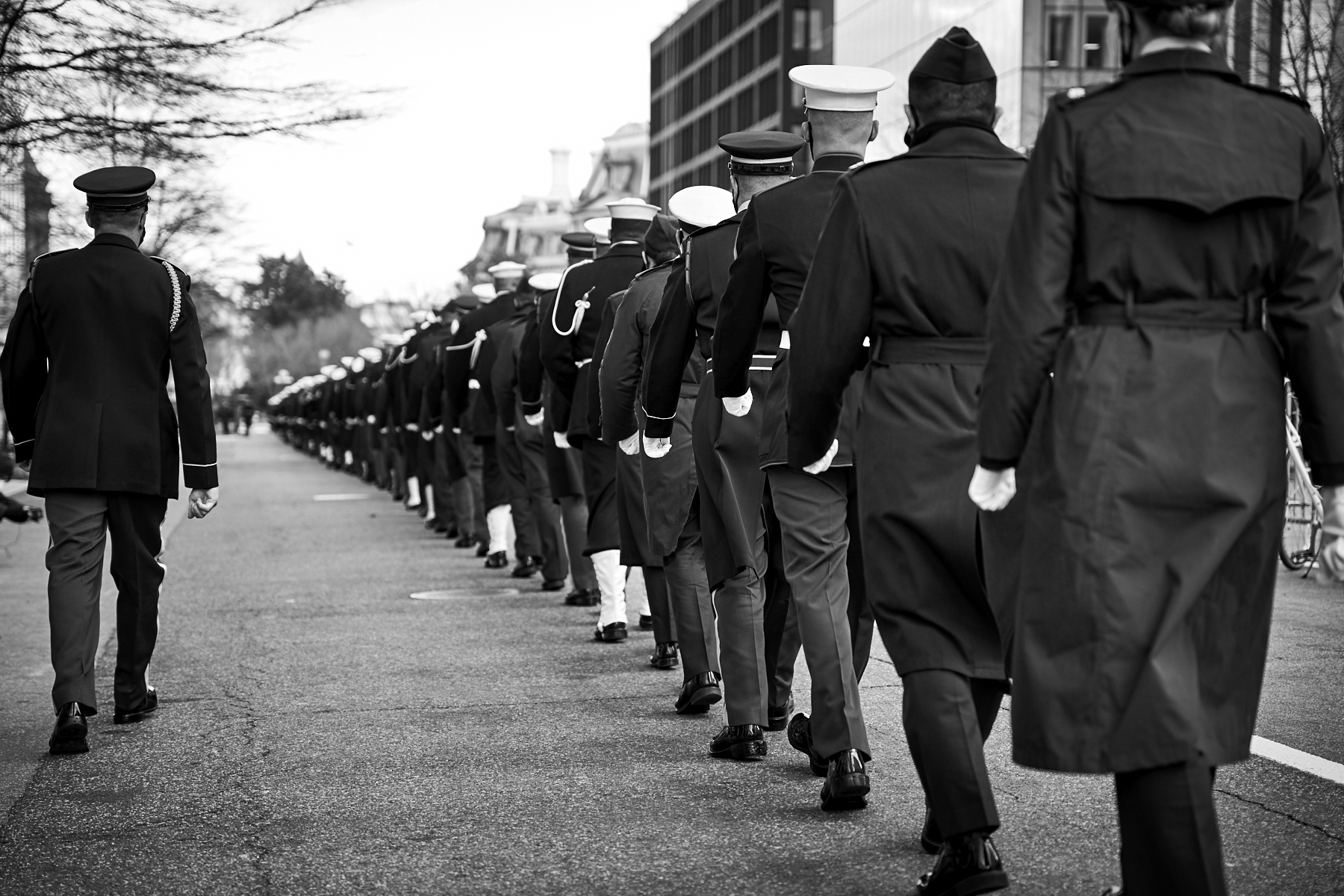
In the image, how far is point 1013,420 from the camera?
338 centimetres

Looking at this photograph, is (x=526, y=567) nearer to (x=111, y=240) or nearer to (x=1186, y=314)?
(x=111, y=240)

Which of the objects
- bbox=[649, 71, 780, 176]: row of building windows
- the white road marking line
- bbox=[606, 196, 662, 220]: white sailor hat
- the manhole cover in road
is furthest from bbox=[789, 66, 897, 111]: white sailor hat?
bbox=[649, 71, 780, 176]: row of building windows

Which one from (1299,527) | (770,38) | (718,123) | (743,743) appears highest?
(770,38)

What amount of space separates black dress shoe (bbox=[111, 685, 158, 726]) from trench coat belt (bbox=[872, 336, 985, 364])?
12.2 ft

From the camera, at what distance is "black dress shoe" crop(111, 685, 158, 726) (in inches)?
263

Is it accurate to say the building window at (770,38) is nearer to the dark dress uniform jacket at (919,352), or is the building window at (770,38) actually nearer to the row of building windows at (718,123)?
the row of building windows at (718,123)

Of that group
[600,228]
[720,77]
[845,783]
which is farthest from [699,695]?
[720,77]

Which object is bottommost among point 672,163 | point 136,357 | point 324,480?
point 324,480

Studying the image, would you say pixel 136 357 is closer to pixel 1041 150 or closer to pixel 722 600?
pixel 722 600

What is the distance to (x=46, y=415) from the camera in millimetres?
6469

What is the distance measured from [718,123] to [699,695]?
8489 cm

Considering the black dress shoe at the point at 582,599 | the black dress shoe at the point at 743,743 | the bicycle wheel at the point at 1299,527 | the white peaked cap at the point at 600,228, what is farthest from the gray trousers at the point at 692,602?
the bicycle wheel at the point at 1299,527

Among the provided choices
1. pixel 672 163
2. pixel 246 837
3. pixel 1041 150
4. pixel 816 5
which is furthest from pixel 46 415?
pixel 672 163

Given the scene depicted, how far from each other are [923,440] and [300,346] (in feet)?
376
